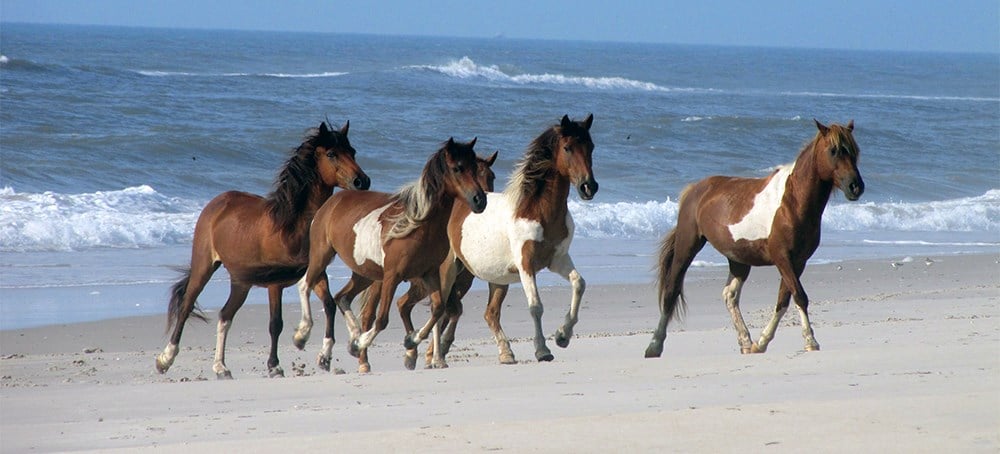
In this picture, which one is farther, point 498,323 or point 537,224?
point 498,323

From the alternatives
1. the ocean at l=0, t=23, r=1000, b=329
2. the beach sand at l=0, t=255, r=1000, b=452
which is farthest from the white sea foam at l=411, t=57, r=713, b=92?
the beach sand at l=0, t=255, r=1000, b=452

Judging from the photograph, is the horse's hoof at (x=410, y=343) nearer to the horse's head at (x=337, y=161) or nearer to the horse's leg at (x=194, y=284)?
the horse's head at (x=337, y=161)

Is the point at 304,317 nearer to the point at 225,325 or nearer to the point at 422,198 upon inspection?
the point at 225,325

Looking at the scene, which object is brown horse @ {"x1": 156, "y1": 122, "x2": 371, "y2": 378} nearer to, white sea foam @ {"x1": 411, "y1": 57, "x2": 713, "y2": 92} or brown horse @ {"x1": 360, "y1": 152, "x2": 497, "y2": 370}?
brown horse @ {"x1": 360, "y1": 152, "x2": 497, "y2": 370}

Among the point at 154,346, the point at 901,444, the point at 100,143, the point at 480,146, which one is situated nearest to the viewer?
the point at 901,444

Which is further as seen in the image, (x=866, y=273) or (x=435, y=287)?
(x=866, y=273)

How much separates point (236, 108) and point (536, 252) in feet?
86.9

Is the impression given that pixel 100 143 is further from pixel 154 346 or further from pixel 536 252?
pixel 536 252

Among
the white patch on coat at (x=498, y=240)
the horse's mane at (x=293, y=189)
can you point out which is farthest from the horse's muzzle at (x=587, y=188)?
the horse's mane at (x=293, y=189)

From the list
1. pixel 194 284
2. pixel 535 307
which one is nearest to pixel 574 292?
pixel 535 307

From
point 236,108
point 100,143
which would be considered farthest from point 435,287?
point 236,108

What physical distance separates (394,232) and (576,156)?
118 cm

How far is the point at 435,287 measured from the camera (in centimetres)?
814

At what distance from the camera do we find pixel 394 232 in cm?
785
